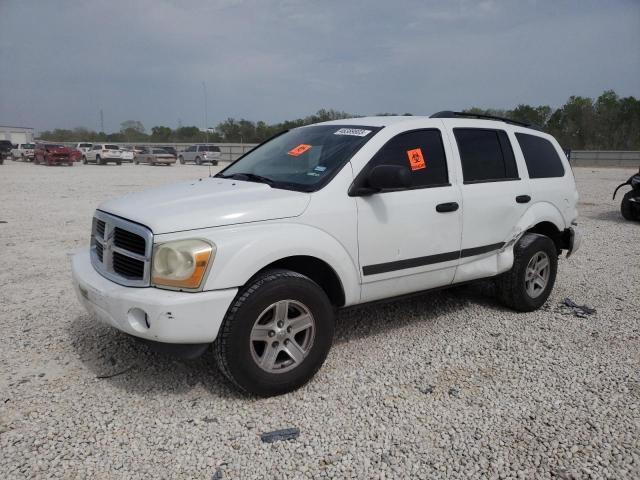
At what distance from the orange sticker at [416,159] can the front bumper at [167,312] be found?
1781 millimetres

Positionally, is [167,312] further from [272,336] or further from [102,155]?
[102,155]

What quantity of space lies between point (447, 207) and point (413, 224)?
39 cm

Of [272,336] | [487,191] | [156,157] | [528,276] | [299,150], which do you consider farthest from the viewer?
[156,157]

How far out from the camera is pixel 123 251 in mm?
3068

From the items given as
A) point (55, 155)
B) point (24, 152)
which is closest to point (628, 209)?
point (55, 155)

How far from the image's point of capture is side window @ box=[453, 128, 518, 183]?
13.7ft

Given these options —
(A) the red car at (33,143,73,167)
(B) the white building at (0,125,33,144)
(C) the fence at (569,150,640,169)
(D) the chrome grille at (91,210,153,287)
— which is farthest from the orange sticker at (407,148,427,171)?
(B) the white building at (0,125,33,144)

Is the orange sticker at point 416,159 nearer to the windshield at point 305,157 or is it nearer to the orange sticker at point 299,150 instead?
the windshield at point 305,157

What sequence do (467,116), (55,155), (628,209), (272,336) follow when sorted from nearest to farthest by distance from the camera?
(272,336), (467,116), (628,209), (55,155)

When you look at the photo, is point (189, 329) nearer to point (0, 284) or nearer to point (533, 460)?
point (533, 460)

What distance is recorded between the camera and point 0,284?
547 cm

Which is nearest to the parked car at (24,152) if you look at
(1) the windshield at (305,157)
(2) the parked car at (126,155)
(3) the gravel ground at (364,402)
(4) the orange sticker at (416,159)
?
(2) the parked car at (126,155)

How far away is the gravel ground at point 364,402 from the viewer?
8.35 ft

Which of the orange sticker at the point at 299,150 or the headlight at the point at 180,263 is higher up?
the orange sticker at the point at 299,150
